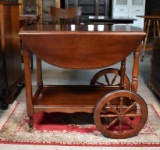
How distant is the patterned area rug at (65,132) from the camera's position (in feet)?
5.77

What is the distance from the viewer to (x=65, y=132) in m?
1.89

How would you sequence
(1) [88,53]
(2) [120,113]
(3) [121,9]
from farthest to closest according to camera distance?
(3) [121,9], (2) [120,113], (1) [88,53]

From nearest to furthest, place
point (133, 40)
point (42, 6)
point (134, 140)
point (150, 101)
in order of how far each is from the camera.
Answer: point (133, 40) < point (134, 140) < point (150, 101) < point (42, 6)

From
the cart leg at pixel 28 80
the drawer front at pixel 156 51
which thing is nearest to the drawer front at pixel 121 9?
the drawer front at pixel 156 51

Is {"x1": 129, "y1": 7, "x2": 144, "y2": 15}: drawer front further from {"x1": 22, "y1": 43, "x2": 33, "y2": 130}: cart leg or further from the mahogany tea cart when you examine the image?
{"x1": 22, "y1": 43, "x2": 33, "y2": 130}: cart leg

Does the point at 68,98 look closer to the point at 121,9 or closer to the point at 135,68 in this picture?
the point at 135,68

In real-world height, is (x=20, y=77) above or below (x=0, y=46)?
below

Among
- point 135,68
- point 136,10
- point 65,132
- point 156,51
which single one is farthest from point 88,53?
point 136,10

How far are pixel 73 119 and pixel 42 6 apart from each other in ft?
16.9

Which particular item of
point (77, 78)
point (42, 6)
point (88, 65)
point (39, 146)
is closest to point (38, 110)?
point (39, 146)

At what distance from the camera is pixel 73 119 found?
2105mm

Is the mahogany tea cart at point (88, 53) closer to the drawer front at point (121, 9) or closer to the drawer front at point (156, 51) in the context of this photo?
the drawer front at point (156, 51)

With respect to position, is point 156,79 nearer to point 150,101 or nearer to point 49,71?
point 150,101

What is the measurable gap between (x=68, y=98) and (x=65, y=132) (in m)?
0.27
